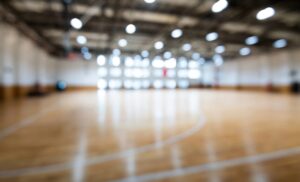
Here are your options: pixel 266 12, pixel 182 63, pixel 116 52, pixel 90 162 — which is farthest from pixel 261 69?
pixel 90 162

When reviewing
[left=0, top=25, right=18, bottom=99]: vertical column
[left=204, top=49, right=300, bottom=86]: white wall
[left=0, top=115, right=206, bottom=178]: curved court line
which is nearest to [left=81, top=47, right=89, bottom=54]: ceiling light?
[left=0, top=25, right=18, bottom=99]: vertical column

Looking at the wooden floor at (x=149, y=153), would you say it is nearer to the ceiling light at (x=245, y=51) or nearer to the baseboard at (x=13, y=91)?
the baseboard at (x=13, y=91)

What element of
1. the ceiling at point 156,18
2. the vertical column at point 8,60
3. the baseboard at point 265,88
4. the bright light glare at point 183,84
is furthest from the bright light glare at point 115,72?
the baseboard at point 265,88

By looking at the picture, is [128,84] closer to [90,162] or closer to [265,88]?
[265,88]

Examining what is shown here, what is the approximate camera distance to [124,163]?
A: 232cm

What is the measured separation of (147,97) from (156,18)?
198 inches

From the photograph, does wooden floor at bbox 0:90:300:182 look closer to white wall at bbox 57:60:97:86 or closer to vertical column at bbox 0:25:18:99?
vertical column at bbox 0:25:18:99

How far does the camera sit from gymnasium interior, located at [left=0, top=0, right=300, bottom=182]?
7.58 ft

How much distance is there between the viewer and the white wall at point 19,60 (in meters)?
11.0

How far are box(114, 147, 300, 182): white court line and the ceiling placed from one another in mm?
8039

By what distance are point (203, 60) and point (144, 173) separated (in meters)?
25.7

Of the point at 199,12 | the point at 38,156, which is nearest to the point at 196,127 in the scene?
the point at 38,156

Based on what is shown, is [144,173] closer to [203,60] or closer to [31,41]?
[31,41]

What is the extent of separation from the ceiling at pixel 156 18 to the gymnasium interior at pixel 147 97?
7 centimetres
